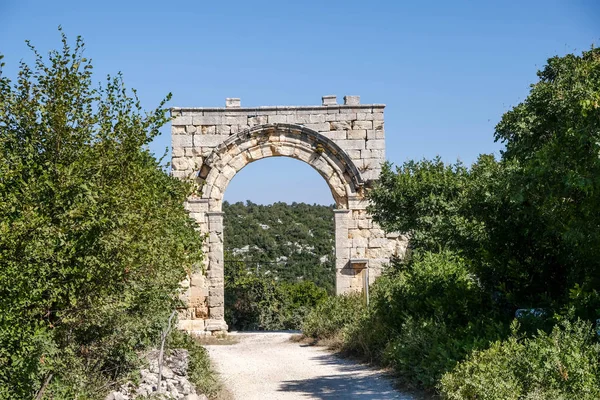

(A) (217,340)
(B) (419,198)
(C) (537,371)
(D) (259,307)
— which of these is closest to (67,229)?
(C) (537,371)

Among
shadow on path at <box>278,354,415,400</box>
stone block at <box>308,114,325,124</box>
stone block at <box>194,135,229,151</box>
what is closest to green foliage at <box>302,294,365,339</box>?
shadow on path at <box>278,354,415,400</box>

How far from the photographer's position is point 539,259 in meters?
9.88

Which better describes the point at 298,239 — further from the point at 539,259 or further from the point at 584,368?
the point at 584,368

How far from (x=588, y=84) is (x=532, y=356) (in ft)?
9.09

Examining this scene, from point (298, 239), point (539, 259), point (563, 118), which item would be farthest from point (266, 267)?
point (563, 118)

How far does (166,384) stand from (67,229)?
321 cm

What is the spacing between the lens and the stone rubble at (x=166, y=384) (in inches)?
317

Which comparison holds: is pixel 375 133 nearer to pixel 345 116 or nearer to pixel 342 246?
pixel 345 116

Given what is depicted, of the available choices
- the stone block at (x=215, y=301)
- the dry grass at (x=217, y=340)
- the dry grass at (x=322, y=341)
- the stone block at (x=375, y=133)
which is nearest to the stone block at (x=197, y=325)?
the dry grass at (x=217, y=340)

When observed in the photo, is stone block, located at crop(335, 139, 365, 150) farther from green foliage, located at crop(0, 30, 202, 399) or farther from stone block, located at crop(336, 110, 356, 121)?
green foliage, located at crop(0, 30, 202, 399)

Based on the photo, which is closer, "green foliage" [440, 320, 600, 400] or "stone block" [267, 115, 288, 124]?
"green foliage" [440, 320, 600, 400]

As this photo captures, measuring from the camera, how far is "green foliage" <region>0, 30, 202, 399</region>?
590 cm

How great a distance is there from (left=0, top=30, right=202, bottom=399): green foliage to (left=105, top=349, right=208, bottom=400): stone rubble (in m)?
0.47

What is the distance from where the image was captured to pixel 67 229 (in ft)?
19.9
